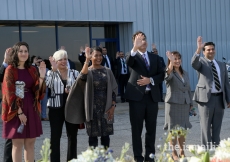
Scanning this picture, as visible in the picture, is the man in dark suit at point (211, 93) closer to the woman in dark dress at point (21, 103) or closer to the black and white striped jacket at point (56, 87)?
the black and white striped jacket at point (56, 87)

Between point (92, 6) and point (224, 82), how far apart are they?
10799mm

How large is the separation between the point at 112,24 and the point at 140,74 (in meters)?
12.1

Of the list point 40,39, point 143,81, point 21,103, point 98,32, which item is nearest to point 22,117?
point 21,103

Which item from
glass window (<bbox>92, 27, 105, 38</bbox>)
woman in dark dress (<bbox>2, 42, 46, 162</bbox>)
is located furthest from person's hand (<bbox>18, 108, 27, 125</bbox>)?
glass window (<bbox>92, 27, 105, 38</bbox>)

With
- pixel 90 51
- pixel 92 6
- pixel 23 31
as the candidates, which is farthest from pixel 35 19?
pixel 90 51

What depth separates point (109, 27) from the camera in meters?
18.5

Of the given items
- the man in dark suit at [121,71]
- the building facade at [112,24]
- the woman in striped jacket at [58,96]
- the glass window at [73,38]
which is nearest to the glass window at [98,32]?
the building facade at [112,24]

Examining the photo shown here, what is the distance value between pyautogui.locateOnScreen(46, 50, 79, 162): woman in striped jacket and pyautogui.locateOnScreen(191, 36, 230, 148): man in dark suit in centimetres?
204

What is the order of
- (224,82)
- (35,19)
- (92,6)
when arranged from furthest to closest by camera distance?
(92,6) < (35,19) < (224,82)

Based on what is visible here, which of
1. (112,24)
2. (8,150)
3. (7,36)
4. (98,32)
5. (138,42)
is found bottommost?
(8,150)

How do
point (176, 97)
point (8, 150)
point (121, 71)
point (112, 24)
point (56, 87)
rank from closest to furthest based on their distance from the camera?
point (8, 150), point (56, 87), point (176, 97), point (121, 71), point (112, 24)

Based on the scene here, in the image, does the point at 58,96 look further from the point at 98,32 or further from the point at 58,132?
the point at 98,32

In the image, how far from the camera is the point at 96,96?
20.7 ft

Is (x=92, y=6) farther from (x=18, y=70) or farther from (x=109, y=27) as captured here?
(x=18, y=70)
